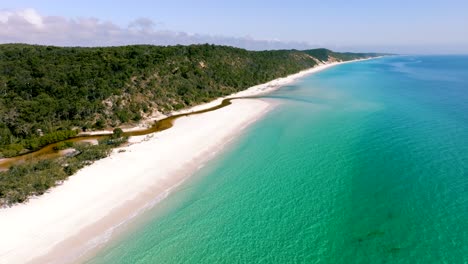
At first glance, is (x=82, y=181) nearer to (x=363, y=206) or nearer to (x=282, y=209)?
(x=282, y=209)

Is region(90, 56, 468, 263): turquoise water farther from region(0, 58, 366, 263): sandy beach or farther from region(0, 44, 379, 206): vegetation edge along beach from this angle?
region(0, 44, 379, 206): vegetation edge along beach

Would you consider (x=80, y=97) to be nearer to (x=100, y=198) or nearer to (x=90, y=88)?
(x=90, y=88)

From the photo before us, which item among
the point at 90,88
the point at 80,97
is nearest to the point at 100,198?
the point at 80,97

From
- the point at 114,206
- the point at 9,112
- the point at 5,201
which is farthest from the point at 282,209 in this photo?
the point at 9,112

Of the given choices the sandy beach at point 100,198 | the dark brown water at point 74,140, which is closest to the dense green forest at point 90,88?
the dark brown water at point 74,140

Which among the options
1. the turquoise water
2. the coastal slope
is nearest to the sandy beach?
the coastal slope

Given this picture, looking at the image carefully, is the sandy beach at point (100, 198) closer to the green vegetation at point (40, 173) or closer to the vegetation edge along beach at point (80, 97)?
the green vegetation at point (40, 173)
